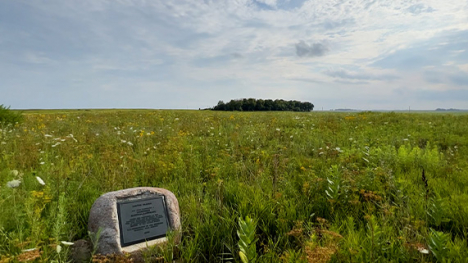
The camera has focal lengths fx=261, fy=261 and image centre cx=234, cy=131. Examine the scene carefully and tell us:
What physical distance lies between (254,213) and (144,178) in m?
2.45

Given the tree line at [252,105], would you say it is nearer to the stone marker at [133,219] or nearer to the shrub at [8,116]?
the shrub at [8,116]

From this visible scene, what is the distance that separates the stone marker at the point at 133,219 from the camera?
2.83m

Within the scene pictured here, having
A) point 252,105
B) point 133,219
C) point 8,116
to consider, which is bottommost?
point 133,219

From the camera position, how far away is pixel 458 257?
7.88 feet

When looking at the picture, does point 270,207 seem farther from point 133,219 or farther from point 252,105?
point 252,105

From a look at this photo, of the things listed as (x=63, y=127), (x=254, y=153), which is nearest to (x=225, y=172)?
(x=254, y=153)

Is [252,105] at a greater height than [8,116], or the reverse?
[252,105]

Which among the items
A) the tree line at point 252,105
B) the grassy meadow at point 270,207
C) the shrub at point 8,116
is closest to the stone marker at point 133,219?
the grassy meadow at point 270,207

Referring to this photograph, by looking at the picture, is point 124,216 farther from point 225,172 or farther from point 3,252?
point 225,172

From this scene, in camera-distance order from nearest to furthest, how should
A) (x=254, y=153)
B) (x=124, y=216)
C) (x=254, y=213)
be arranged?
(x=124, y=216) → (x=254, y=213) → (x=254, y=153)

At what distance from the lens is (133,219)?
3066 mm

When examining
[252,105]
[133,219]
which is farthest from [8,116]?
[252,105]

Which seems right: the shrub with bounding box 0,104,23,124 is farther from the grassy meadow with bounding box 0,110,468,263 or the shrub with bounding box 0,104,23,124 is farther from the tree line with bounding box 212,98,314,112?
the tree line with bounding box 212,98,314,112

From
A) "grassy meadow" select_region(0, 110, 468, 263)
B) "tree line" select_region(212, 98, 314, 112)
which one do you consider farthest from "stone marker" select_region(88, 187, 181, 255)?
"tree line" select_region(212, 98, 314, 112)
